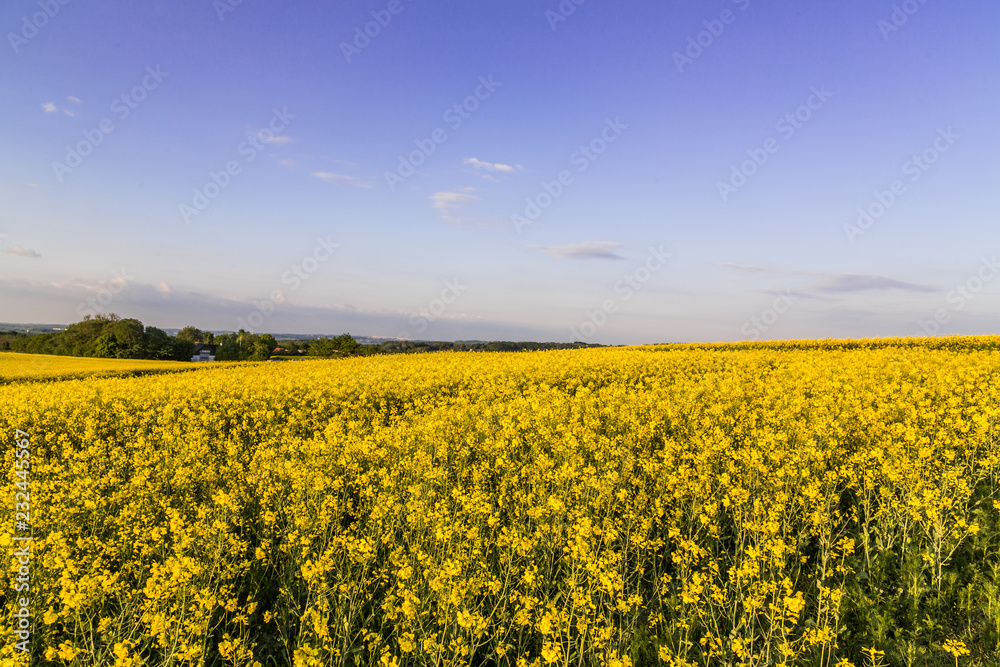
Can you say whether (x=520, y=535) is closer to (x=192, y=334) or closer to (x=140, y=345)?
(x=140, y=345)

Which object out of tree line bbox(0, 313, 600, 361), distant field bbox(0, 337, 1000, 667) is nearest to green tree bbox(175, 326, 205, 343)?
tree line bbox(0, 313, 600, 361)

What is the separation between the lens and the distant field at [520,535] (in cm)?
375

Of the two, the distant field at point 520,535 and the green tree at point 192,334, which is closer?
the distant field at point 520,535

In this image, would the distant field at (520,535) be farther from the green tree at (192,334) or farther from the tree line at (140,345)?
the green tree at (192,334)

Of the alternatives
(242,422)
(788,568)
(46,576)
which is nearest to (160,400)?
(242,422)

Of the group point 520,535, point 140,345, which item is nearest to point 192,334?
point 140,345

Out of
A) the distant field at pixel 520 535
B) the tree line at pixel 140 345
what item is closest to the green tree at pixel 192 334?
the tree line at pixel 140 345

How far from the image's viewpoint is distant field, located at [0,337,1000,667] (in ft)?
12.3

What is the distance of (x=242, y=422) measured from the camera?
35.0 feet

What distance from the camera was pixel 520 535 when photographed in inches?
179

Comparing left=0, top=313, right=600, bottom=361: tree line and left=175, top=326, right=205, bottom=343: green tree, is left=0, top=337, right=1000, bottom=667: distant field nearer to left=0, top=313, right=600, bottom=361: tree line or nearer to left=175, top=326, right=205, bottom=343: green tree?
Answer: left=0, top=313, right=600, bottom=361: tree line

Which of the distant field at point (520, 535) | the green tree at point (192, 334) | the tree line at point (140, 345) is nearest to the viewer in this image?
the distant field at point (520, 535)

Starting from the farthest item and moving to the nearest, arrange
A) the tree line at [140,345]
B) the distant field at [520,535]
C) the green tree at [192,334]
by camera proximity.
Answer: the green tree at [192,334] < the tree line at [140,345] < the distant field at [520,535]

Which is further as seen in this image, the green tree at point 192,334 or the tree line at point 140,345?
the green tree at point 192,334
